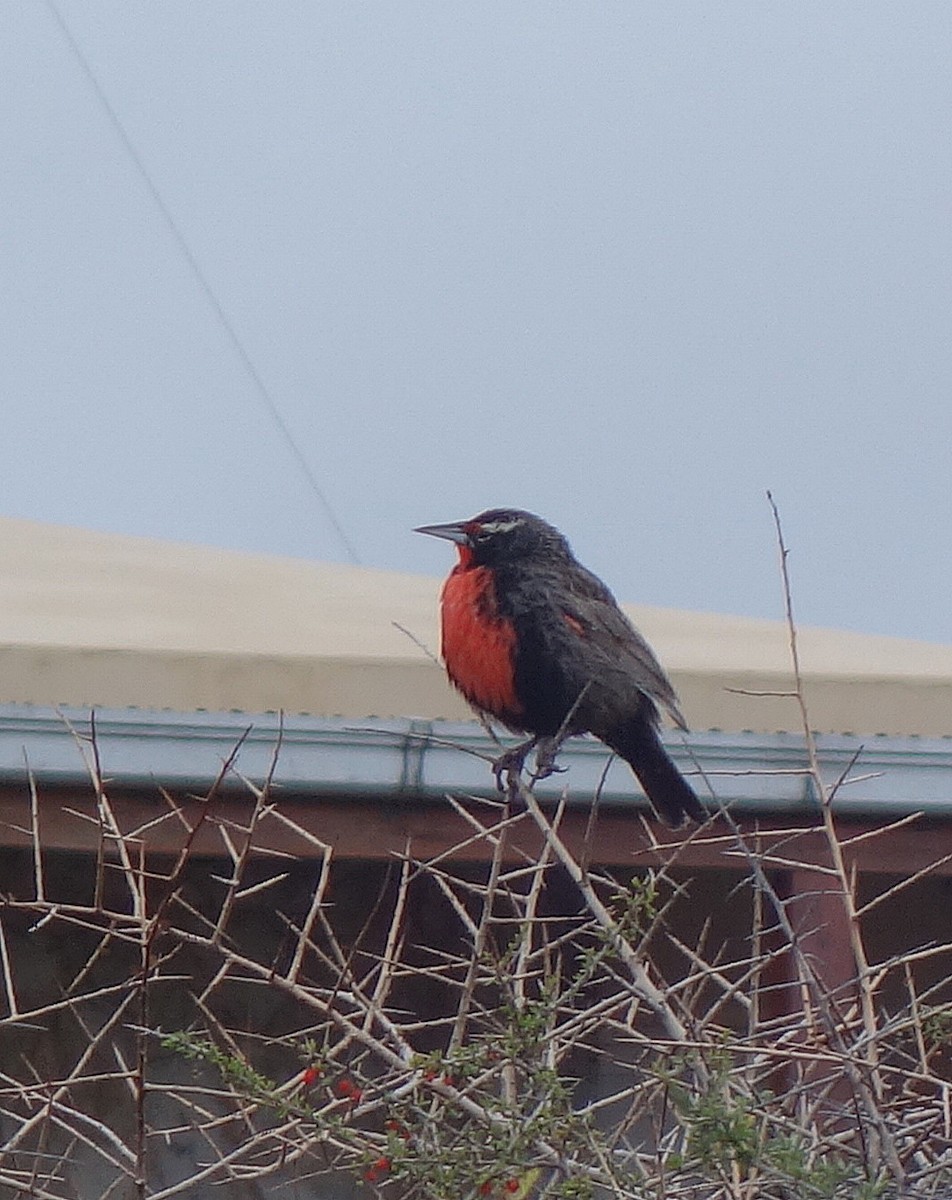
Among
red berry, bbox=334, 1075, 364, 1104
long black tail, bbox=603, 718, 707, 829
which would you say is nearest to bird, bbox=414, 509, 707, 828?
long black tail, bbox=603, 718, 707, 829

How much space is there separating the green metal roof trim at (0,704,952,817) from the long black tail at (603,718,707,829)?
0.30 ft

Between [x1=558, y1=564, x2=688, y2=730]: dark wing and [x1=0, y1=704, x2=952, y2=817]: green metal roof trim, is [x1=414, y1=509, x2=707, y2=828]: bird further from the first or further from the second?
[x1=0, y1=704, x2=952, y2=817]: green metal roof trim

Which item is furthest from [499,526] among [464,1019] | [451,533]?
[464,1019]

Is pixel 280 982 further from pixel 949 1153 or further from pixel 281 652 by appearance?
pixel 281 652

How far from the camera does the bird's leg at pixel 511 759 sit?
11.0 ft

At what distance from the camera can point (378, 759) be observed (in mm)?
3834

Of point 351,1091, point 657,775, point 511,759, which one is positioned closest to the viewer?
point 351,1091

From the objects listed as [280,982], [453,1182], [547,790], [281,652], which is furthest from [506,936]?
[453,1182]

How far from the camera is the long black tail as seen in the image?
371 centimetres

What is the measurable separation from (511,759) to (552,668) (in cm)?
31

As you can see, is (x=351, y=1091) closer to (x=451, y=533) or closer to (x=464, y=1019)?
(x=464, y=1019)

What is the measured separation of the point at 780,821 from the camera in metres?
3.98

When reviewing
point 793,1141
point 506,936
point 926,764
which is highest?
point 926,764

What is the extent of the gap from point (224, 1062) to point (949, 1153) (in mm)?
760
